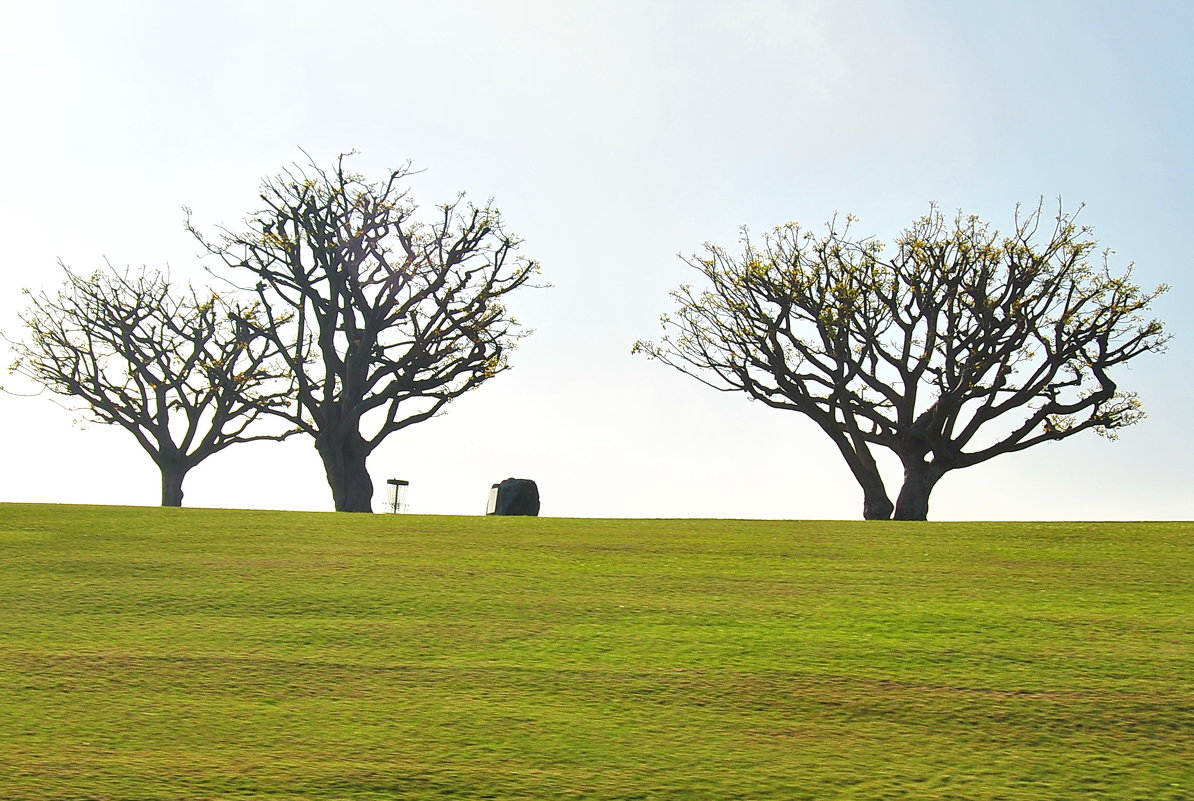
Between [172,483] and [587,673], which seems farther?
[172,483]

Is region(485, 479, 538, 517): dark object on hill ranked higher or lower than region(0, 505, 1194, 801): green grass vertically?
higher

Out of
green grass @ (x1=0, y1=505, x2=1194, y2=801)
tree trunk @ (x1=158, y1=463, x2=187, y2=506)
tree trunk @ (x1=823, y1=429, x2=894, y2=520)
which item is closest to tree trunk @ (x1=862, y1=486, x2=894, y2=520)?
tree trunk @ (x1=823, y1=429, x2=894, y2=520)

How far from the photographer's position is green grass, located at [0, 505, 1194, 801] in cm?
720

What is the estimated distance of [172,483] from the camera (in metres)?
41.3

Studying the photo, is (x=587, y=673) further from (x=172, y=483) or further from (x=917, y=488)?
(x=172, y=483)

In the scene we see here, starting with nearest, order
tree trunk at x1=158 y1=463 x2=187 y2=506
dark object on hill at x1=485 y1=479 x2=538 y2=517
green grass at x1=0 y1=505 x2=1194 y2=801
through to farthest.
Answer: green grass at x1=0 y1=505 x2=1194 y2=801 < dark object on hill at x1=485 y1=479 x2=538 y2=517 < tree trunk at x1=158 y1=463 x2=187 y2=506

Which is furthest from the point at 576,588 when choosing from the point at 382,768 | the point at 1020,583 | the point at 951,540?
the point at 951,540

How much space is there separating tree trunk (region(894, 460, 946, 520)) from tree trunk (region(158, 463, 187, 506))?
25.1 metres

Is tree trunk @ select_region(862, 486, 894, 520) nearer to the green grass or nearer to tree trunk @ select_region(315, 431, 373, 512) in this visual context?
tree trunk @ select_region(315, 431, 373, 512)

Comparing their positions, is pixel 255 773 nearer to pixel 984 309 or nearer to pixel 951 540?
pixel 951 540

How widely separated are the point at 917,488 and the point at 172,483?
2584 centimetres

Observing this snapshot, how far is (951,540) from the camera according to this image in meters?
18.6

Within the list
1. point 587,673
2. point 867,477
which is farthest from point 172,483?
point 587,673

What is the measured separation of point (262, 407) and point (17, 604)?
86.3ft
